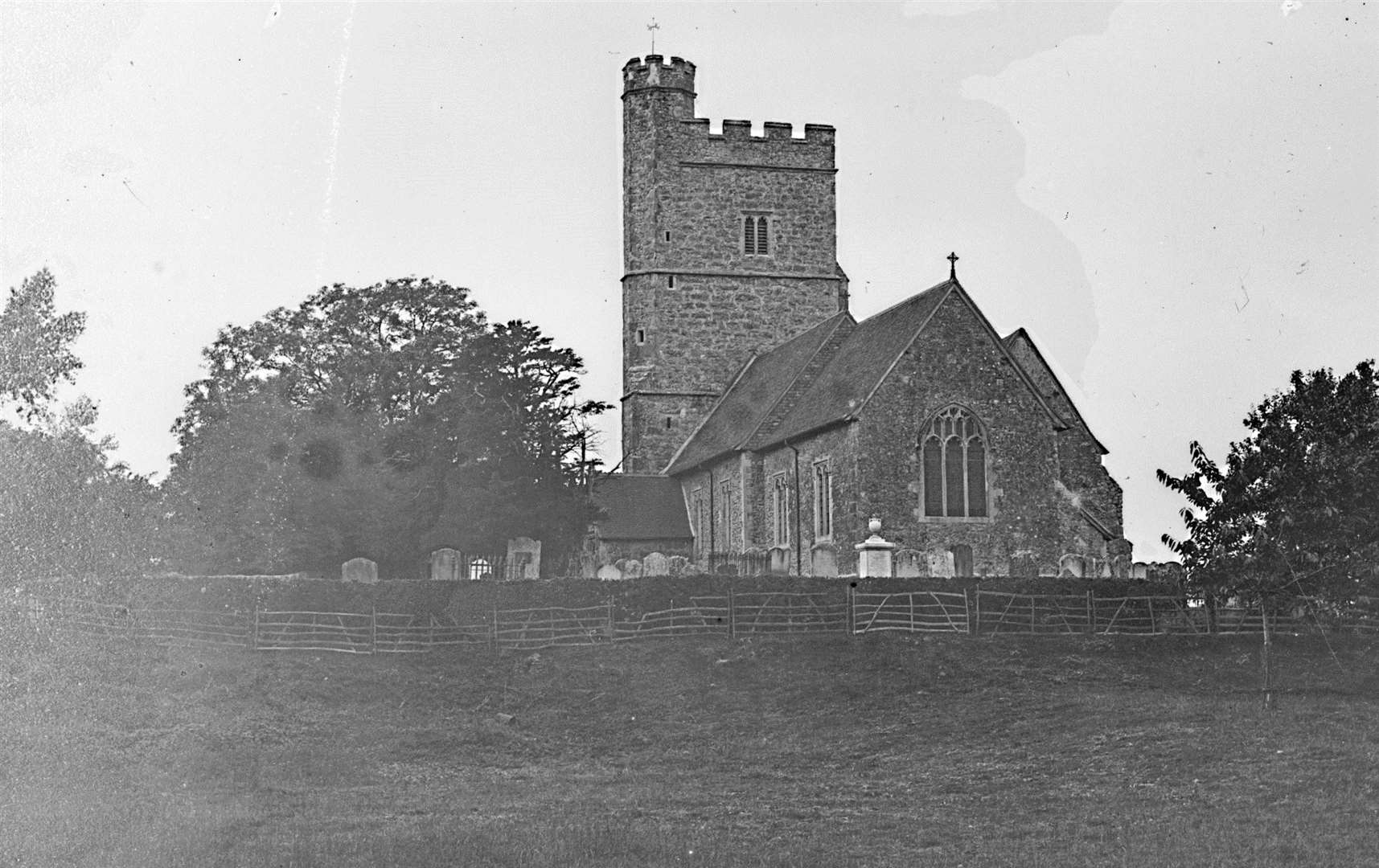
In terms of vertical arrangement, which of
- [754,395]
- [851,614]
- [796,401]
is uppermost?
[754,395]

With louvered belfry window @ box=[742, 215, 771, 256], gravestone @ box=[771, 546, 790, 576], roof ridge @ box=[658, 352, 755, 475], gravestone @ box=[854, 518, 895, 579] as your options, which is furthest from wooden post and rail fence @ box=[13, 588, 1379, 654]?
louvered belfry window @ box=[742, 215, 771, 256]

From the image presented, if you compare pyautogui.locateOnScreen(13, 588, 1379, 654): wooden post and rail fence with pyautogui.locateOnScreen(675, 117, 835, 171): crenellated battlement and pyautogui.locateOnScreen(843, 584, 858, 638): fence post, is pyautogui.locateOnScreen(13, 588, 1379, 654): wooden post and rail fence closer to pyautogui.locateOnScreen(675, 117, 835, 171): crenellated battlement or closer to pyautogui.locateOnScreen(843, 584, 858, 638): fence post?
pyautogui.locateOnScreen(843, 584, 858, 638): fence post

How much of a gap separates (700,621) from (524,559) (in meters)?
14.2

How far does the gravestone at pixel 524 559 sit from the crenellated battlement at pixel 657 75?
67.7ft

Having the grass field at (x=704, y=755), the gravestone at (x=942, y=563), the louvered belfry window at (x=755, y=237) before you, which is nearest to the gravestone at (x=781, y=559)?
the gravestone at (x=942, y=563)

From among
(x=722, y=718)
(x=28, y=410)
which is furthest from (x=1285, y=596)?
(x=28, y=410)

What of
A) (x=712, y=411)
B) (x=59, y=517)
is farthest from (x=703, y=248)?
(x=59, y=517)

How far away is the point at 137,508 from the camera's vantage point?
46375 mm

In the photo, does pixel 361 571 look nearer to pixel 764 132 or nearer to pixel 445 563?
pixel 445 563

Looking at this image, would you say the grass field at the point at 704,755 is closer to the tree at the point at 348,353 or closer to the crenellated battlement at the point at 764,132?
the tree at the point at 348,353

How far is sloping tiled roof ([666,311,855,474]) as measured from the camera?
170 feet

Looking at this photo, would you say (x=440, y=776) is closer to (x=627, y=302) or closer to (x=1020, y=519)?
(x=1020, y=519)

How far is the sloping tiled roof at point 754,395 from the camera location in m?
51.7

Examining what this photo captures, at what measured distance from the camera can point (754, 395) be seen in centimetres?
5553
